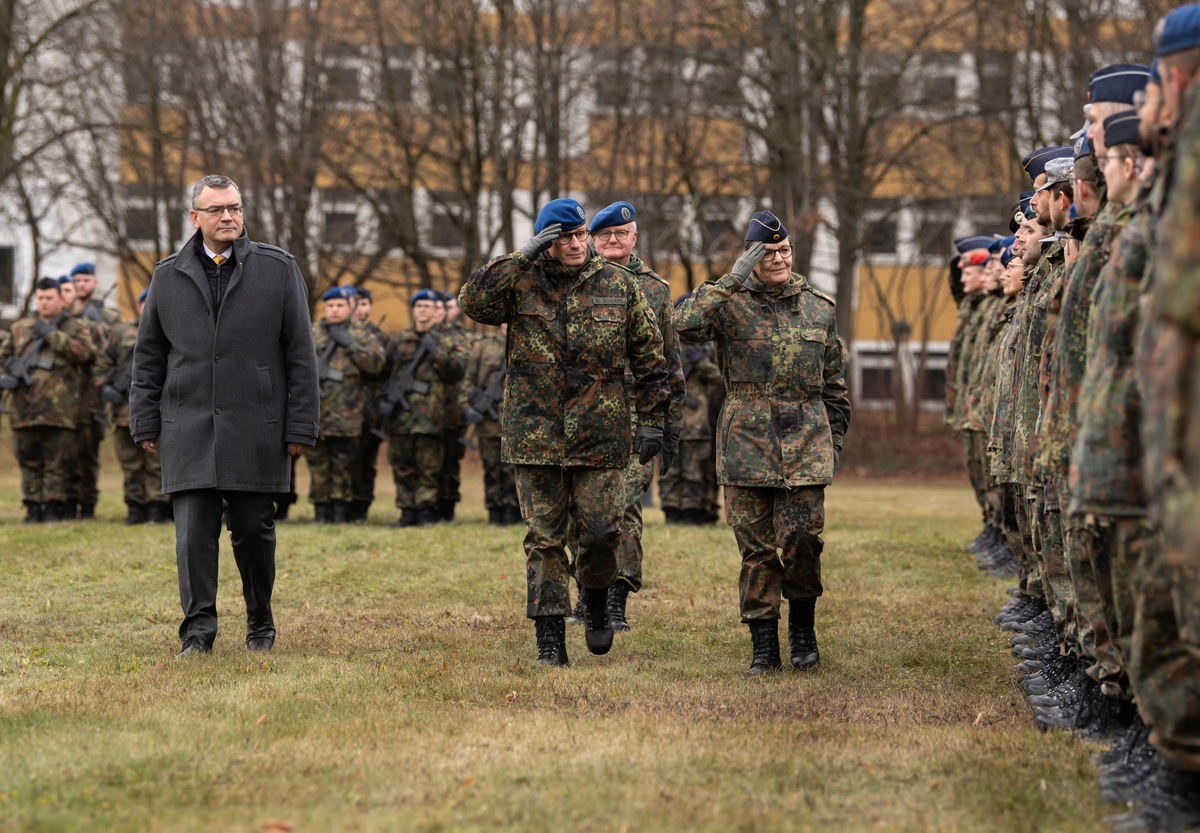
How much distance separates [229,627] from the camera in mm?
9188

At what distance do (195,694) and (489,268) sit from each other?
2.53 m

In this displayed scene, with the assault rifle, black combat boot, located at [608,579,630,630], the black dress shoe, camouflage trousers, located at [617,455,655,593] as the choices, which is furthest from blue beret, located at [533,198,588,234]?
the assault rifle

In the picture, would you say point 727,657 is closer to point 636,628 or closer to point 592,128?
point 636,628

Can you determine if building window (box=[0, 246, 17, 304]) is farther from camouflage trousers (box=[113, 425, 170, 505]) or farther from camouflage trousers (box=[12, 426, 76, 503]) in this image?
camouflage trousers (box=[113, 425, 170, 505])

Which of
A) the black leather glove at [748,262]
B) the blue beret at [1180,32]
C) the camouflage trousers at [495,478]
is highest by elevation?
the blue beret at [1180,32]

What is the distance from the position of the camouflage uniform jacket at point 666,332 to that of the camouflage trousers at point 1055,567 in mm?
2055

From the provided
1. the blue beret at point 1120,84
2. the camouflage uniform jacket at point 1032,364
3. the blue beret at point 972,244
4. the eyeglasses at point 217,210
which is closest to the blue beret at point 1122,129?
the blue beret at point 1120,84

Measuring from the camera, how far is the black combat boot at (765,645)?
802 centimetres

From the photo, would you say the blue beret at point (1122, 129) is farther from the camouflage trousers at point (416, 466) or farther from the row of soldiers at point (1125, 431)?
the camouflage trousers at point (416, 466)

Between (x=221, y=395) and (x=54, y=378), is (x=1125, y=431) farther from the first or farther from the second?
(x=54, y=378)

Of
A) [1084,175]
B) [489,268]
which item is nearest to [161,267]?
[489,268]

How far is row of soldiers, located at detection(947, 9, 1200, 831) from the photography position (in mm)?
4012

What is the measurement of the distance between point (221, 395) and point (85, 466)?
9.00 meters

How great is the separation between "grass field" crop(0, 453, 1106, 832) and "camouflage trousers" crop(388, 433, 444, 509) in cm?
445
